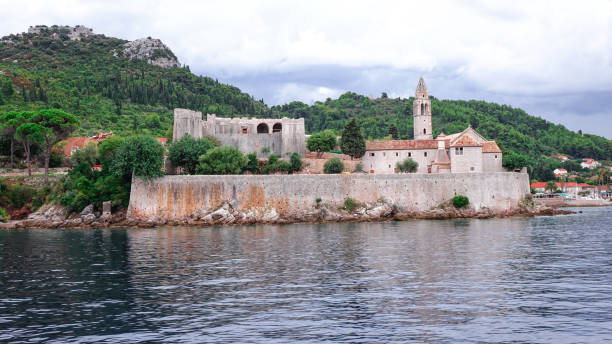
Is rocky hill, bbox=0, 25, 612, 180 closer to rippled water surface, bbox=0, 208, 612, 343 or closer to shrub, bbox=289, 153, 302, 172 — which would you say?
shrub, bbox=289, 153, 302, 172

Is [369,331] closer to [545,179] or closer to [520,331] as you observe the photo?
[520,331]

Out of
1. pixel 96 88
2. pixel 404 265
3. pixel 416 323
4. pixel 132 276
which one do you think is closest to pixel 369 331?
pixel 416 323

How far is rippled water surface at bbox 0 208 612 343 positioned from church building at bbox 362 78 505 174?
21.7 metres

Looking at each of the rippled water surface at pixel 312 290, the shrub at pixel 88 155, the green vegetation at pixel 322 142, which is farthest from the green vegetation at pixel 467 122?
the rippled water surface at pixel 312 290

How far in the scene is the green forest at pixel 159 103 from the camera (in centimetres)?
8431

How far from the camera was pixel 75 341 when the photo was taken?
13586 mm

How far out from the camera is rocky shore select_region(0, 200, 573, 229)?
48.3 meters

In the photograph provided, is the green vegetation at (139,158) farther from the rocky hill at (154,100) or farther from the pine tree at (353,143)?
the rocky hill at (154,100)

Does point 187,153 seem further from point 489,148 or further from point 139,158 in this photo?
point 489,148

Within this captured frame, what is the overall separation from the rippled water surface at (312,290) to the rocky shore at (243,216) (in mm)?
13911

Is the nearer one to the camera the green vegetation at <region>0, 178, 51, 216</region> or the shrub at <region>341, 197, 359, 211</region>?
the shrub at <region>341, 197, 359, 211</region>

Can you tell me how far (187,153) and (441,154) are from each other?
25.6 m

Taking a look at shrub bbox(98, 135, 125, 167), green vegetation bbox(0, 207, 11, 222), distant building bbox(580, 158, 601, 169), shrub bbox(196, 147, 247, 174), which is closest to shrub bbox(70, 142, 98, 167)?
shrub bbox(98, 135, 125, 167)

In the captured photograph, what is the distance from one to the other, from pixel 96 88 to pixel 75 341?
9279 centimetres
